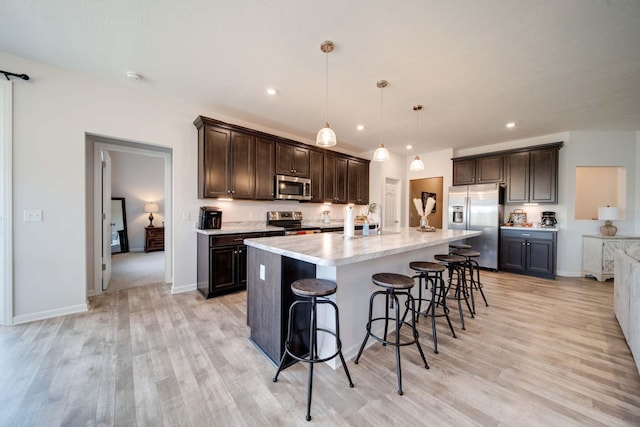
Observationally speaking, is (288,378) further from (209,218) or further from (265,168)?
(265,168)

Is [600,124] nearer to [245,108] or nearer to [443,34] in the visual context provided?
[443,34]

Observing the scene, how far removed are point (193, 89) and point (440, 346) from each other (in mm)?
3932

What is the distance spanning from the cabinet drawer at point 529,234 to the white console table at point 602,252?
2.16 feet

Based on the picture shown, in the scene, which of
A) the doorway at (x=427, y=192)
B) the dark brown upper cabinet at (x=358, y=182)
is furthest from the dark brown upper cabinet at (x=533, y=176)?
the dark brown upper cabinet at (x=358, y=182)

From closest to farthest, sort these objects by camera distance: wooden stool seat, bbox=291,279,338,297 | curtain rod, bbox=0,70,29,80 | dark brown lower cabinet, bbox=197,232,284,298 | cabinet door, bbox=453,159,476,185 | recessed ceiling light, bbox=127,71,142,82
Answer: wooden stool seat, bbox=291,279,338,297, curtain rod, bbox=0,70,29,80, recessed ceiling light, bbox=127,71,142,82, dark brown lower cabinet, bbox=197,232,284,298, cabinet door, bbox=453,159,476,185

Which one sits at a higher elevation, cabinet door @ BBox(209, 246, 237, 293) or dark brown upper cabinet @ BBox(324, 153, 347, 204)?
dark brown upper cabinet @ BBox(324, 153, 347, 204)

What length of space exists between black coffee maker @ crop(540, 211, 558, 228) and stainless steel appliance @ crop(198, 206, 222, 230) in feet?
19.2

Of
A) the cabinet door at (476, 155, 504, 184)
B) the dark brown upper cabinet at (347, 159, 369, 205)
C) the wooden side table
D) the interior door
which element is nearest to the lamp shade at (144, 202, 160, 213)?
the wooden side table

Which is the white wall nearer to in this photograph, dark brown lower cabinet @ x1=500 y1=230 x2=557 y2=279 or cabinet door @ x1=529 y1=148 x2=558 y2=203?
dark brown lower cabinet @ x1=500 y1=230 x2=557 y2=279

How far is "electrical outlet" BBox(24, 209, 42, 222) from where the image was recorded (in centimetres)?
259

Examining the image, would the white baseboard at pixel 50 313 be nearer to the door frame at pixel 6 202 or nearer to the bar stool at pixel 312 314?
the door frame at pixel 6 202

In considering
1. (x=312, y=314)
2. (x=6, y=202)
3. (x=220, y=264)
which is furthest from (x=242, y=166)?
(x=312, y=314)

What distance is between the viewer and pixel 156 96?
334 centimetres

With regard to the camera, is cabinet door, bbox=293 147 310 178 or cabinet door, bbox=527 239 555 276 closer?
cabinet door, bbox=527 239 555 276
